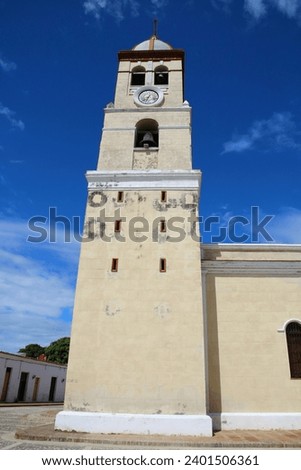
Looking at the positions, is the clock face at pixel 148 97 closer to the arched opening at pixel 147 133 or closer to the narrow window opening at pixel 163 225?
the arched opening at pixel 147 133

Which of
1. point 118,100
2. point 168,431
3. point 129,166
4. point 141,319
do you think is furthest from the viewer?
point 118,100

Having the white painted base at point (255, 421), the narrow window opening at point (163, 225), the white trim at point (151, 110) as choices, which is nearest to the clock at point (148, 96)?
the white trim at point (151, 110)

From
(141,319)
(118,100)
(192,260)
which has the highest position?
(118,100)

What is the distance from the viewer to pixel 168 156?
1348 cm

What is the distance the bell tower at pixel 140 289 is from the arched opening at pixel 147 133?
0.05 m

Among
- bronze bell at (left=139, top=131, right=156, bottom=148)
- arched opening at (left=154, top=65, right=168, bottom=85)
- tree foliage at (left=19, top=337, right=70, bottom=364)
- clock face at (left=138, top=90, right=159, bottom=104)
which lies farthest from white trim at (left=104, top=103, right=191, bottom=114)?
tree foliage at (left=19, top=337, right=70, bottom=364)

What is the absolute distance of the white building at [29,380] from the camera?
24828mm

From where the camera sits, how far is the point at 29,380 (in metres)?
27.8

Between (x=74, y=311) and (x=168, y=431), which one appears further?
(x=74, y=311)

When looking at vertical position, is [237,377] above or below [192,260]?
below

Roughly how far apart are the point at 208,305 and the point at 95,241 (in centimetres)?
468
